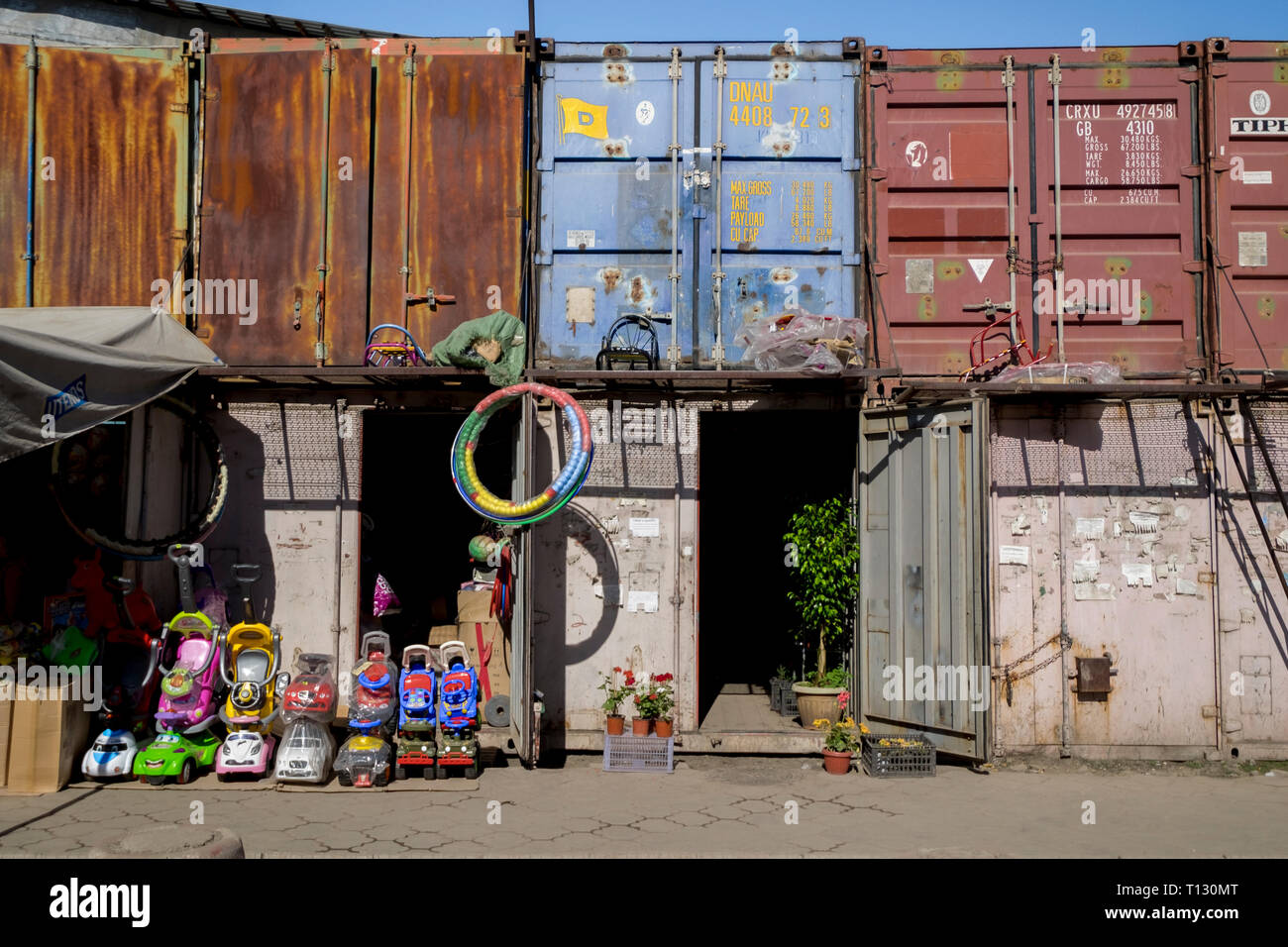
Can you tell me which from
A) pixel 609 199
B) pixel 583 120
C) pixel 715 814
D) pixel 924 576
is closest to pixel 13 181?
pixel 583 120

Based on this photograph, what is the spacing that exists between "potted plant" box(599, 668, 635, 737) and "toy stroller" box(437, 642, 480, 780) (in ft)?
4.38

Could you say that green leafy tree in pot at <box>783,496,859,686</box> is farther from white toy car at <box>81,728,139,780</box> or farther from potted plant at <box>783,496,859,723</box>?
white toy car at <box>81,728,139,780</box>

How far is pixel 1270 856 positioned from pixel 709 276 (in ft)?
21.4

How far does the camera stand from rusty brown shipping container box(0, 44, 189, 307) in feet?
33.1

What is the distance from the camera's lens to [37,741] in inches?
325

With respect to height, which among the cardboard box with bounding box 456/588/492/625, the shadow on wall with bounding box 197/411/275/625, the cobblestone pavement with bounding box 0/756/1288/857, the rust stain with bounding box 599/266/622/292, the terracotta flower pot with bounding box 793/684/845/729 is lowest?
the cobblestone pavement with bounding box 0/756/1288/857

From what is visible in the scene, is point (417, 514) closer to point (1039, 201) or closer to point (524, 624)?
point (524, 624)

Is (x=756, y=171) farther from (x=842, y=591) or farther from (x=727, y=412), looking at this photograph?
(x=842, y=591)

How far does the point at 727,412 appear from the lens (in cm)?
1010

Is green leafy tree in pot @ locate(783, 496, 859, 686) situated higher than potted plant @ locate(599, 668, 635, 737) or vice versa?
green leafy tree in pot @ locate(783, 496, 859, 686)

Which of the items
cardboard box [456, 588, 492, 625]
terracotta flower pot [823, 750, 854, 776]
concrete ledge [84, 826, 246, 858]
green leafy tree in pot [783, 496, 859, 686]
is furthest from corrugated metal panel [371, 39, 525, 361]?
concrete ledge [84, 826, 246, 858]

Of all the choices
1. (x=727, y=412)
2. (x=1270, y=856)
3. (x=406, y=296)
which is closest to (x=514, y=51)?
(x=406, y=296)

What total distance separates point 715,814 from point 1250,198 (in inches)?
301

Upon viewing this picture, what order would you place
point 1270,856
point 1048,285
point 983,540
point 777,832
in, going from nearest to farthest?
point 1270,856
point 777,832
point 983,540
point 1048,285
